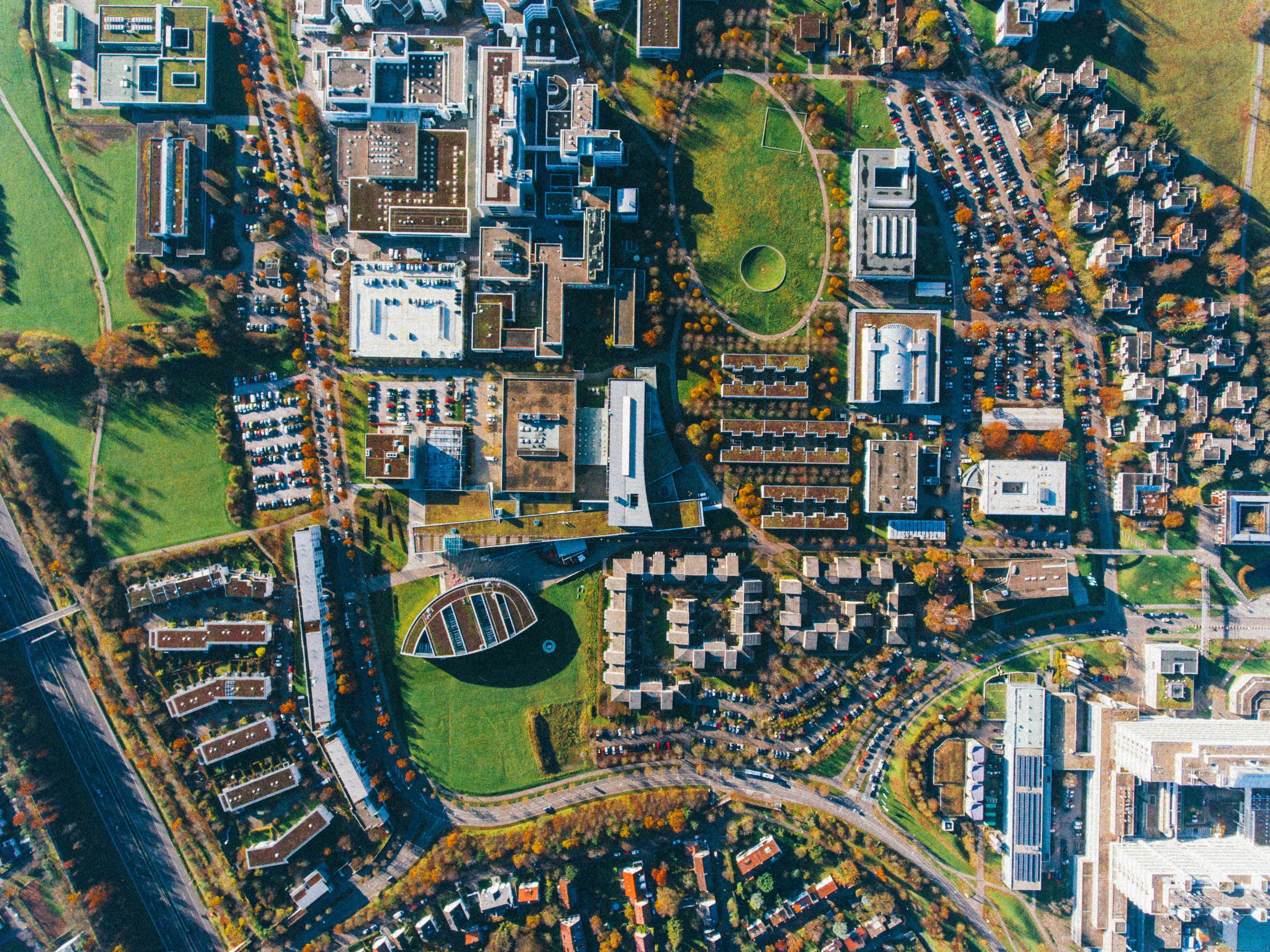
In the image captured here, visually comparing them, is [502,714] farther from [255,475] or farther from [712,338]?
[712,338]

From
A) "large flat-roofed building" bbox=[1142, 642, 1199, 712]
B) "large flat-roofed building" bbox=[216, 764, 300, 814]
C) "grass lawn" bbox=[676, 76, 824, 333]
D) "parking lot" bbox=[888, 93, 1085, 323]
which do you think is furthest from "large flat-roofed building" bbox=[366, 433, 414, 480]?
"large flat-roofed building" bbox=[1142, 642, 1199, 712]

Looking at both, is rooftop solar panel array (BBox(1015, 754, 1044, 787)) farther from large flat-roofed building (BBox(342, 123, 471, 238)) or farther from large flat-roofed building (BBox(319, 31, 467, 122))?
large flat-roofed building (BBox(319, 31, 467, 122))

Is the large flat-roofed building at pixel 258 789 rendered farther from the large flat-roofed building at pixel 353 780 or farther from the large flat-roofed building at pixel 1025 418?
the large flat-roofed building at pixel 1025 418

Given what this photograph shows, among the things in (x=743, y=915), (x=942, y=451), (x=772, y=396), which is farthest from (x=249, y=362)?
(x=743, y=915)

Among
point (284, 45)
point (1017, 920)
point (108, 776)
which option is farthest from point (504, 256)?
point (1017, 920)

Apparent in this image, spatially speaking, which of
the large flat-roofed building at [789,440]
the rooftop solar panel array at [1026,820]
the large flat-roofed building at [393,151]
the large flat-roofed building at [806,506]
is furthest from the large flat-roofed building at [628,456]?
the rooftop solar panel array at [1026,820]

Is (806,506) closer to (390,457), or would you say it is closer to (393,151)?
(390,457)
